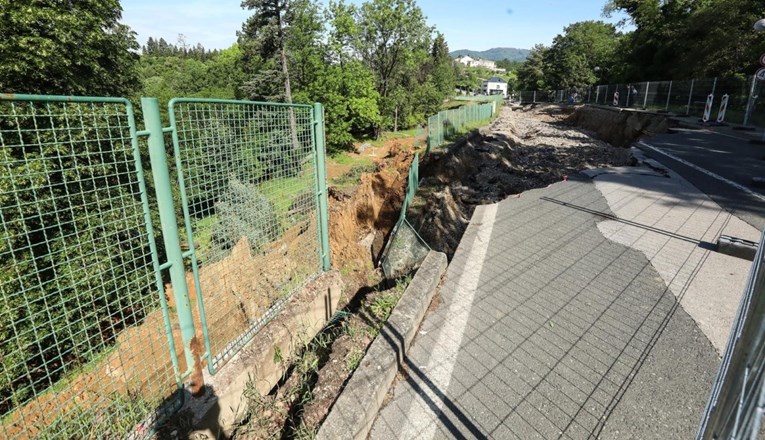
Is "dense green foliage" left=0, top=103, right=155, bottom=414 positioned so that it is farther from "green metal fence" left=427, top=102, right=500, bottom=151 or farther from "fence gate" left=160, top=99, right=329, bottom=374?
"green metal fence" left=427, top=102, right=500, bottom=151

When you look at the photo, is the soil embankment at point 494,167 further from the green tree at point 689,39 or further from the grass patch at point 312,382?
the green tree at point 689,39

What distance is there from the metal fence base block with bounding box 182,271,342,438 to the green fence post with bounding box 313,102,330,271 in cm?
32

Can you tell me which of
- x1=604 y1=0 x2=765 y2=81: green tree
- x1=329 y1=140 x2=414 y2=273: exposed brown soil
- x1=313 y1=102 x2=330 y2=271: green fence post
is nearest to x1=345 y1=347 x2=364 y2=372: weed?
x1=313 y1=102 x2=330 y2=271: green fence post

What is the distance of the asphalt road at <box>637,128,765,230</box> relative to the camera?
719 cm

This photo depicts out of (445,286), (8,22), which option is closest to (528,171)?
(445,286)

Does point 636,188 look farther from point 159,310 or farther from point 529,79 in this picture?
point 529,79

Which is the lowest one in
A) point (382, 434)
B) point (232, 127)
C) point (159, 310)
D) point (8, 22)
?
point (382, 434)

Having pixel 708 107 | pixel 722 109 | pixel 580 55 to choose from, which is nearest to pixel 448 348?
pixel 722 109

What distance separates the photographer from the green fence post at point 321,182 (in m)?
4.49

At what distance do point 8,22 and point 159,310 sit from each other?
14.8 metres

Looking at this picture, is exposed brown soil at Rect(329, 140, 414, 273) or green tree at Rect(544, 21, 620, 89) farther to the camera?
green tree at Rect(544, 21, 620, 89)

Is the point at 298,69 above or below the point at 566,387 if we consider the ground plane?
above

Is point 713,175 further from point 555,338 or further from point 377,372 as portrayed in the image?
point 377,372

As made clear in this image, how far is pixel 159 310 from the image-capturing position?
2705 mm
